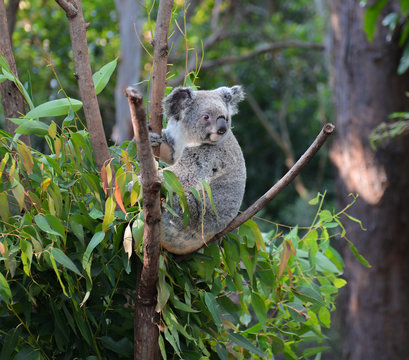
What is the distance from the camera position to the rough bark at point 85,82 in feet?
5.96

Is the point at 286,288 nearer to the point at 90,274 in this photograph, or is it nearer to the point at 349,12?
the point at 90,274

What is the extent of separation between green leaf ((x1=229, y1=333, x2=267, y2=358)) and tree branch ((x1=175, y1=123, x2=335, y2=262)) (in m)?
0.31

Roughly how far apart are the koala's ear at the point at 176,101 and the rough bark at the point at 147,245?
2.66 ft

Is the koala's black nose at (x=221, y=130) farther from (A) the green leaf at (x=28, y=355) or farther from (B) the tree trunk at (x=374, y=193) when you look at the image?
(B) the tree trunk at (x=374, y=193)

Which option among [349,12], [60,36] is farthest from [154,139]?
[60,36]

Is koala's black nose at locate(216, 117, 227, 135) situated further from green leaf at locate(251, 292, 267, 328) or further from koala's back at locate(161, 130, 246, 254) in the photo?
green leaf at locate(251, 292, 267, 328)

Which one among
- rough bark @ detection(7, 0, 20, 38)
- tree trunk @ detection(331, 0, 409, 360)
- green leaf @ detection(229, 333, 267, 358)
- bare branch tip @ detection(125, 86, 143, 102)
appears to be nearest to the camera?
bare branch tip @ detection(125, 86, 143, 102)

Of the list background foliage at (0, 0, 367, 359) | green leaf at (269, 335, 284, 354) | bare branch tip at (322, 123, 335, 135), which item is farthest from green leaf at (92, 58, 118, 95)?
green leaf at (269, 335, 284, 354)

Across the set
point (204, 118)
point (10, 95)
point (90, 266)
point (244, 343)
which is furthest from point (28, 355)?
point (204, 118)

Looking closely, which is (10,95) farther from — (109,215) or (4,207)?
(109,215)

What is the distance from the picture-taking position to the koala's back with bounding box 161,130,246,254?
6.12 ft

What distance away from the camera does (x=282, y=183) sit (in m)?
1.68

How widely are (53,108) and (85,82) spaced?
15 centimetres

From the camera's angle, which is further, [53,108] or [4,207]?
[53,108]
